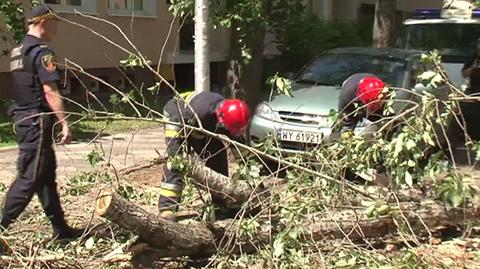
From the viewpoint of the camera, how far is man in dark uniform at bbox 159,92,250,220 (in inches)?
Answer: 224

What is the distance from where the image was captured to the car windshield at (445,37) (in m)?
13.1

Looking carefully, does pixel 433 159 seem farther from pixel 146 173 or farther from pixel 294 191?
pixel 146 173

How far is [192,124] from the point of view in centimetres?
574

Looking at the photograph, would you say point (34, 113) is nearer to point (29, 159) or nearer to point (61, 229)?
point (29, 159)

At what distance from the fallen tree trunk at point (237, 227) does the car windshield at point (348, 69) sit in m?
4.14

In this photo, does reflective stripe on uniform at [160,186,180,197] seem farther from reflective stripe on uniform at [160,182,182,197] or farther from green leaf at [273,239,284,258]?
green leaf at [273,239,284,258]

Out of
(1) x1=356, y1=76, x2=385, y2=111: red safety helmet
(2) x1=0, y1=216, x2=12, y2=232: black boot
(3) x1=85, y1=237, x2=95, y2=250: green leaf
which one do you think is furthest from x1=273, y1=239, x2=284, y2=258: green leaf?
→ (2) x1=0, y1=216, x2=12, y2=232: black boot

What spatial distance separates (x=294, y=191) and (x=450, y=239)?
1616mm

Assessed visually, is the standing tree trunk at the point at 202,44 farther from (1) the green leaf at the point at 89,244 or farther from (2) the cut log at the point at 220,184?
(1) the green leaf at the point at 89,244

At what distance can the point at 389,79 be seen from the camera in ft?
32.0

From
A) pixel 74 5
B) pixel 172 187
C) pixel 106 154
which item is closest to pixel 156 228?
pixel 172 187

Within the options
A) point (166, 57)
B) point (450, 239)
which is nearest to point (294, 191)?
point (450, 239)

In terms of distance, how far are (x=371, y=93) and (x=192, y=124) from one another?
4.86 feet

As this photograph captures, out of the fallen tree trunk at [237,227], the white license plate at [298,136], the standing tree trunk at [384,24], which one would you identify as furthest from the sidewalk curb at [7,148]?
the standing tree trunk at [384,24]
